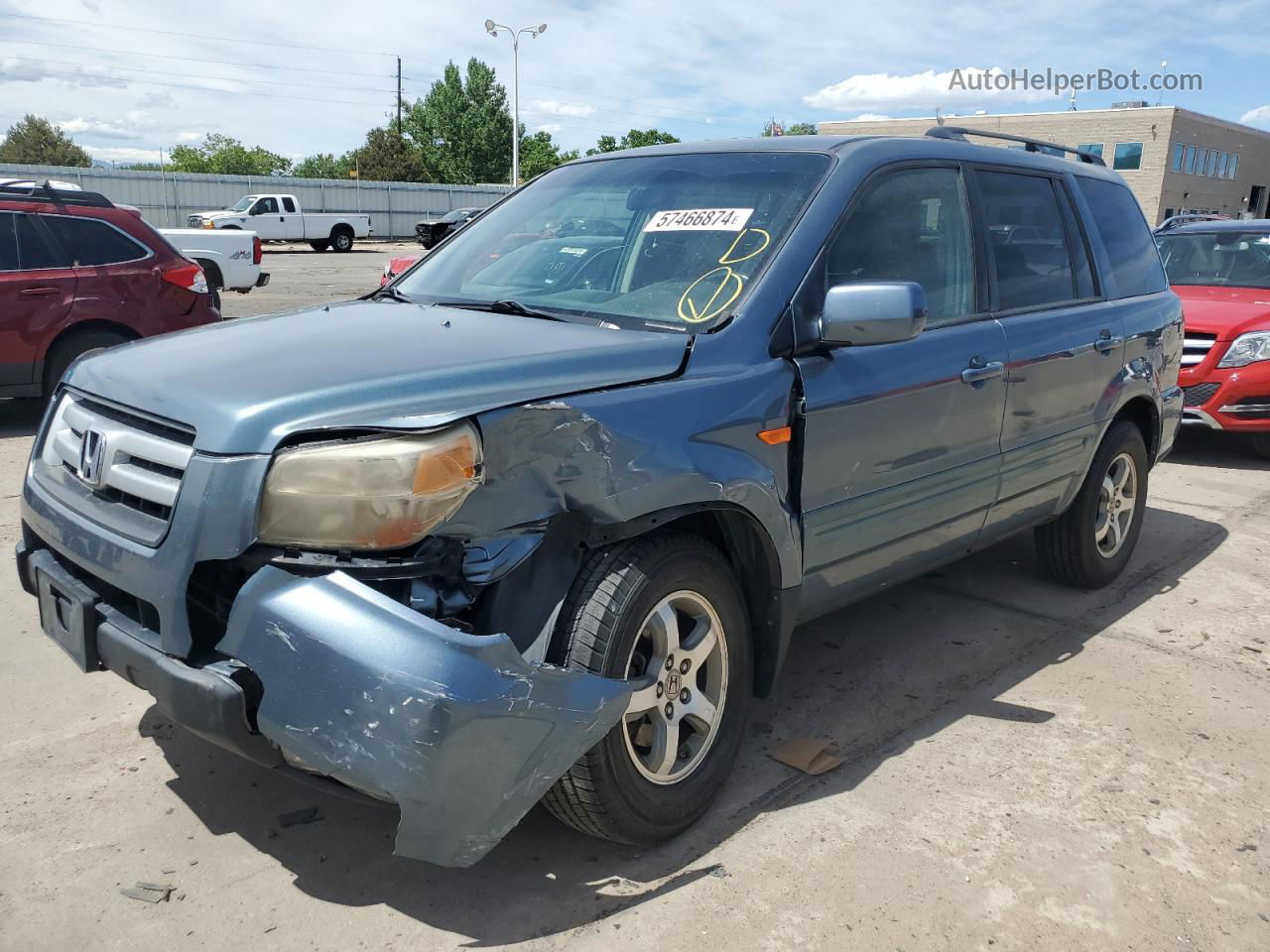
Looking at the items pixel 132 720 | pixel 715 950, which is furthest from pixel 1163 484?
pixel 132 720

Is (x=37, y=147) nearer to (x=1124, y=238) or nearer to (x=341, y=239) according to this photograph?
(x=341, y=239)

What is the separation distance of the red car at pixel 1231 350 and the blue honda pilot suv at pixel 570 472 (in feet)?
14.4

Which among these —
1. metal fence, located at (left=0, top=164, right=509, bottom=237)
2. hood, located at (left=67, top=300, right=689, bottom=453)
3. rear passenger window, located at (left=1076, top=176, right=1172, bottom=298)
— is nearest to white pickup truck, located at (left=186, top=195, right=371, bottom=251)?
metal fence, located at (left=0, top=164, right=509, bottom=237)

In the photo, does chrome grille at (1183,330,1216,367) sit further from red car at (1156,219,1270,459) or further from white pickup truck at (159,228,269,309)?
white pickup truck at (159,228,269,309)

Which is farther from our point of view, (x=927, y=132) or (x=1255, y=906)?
(x=927, y=132)

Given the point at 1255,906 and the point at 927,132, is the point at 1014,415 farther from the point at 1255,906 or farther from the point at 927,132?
the point at 1255,906

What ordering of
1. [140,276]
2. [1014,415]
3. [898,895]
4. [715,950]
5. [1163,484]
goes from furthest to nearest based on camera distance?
[140,276] < [1163,484] < [1014,415] < [898,895] < [715,950]

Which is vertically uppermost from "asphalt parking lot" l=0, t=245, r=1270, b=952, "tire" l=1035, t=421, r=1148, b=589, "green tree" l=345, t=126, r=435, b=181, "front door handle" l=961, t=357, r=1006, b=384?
"green tree" l=345, t=126, r=435, b=181

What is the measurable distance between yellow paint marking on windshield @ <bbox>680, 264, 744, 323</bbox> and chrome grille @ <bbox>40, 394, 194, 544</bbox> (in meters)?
1.38

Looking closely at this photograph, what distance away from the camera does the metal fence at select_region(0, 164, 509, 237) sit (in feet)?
123

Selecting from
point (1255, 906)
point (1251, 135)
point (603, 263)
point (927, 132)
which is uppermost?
point (1251, 135)

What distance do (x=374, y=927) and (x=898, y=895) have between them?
1.29 metres

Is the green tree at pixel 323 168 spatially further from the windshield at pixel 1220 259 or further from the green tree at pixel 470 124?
the windshield at pixel 1220 259

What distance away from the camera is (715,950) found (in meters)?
2.45
